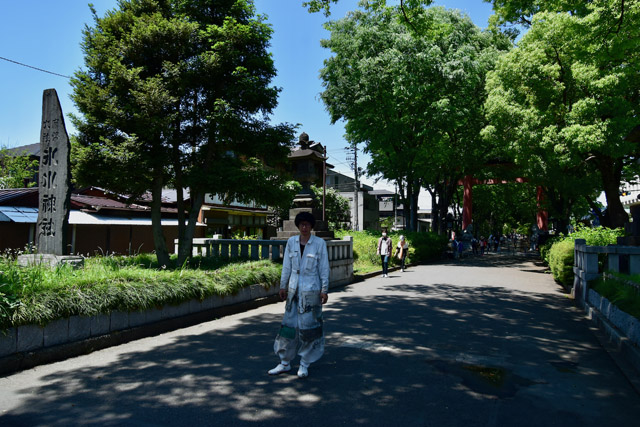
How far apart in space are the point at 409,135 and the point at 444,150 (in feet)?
8.39

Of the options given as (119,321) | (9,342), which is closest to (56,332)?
(9,342)

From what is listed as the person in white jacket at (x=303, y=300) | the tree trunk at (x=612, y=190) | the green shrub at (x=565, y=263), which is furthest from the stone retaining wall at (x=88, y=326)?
the tree trunk at (x=612, y=190)

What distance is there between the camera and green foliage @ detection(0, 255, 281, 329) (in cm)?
520

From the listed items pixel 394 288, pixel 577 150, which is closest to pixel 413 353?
pixel 394 288

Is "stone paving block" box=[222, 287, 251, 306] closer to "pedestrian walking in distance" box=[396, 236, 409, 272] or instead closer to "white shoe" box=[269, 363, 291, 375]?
"white shoe" box=[269, 363, 291, 375]

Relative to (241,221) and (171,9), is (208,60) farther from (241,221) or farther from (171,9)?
(241,221)

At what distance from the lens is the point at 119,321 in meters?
6.31

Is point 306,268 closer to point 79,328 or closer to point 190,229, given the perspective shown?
point 79,328

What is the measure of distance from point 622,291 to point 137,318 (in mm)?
7650

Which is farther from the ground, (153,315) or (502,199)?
(502,199)

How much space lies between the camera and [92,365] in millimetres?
5262

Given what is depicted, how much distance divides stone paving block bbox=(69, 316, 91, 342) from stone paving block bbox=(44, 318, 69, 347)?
0.19 feet

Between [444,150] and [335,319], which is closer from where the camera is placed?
[335,319]

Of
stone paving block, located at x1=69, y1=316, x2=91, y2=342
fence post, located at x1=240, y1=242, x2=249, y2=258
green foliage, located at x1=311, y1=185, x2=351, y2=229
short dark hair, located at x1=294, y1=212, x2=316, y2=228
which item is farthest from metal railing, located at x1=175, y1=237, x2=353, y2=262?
green foliage, located at x1=311, y1=185, x2=351, y2=229
